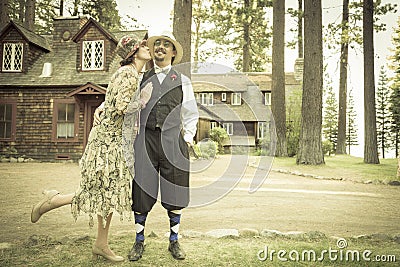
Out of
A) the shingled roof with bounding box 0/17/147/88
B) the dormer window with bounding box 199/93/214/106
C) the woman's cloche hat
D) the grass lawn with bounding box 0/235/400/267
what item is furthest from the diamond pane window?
the dormer window with bounding box 199/93/214/106

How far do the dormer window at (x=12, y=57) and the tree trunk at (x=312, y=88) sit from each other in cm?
→ 1329

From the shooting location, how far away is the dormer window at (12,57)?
1672cm

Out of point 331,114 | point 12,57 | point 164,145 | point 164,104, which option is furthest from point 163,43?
point 331,114

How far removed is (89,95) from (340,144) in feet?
58.5

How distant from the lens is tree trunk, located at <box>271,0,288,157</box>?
57.5 feet

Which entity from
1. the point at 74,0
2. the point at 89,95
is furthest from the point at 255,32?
the point at 89,95

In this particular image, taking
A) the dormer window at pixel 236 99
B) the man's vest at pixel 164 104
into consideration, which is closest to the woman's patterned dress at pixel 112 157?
the man's vest at pixel 164 104

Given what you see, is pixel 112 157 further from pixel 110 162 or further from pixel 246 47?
pixel 246 47

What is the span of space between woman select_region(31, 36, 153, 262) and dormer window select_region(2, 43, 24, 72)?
1582 centimetres

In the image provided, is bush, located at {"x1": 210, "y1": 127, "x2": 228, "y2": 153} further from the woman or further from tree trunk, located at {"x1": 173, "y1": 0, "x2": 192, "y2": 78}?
the woman

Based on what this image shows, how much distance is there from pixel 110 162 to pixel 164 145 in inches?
21.2

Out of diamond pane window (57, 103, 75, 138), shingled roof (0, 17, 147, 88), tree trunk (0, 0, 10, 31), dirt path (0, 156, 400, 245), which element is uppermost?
tree trunk (0, 0, 10, 31)

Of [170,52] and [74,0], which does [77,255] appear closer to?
[170,52]

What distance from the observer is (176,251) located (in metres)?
3.36
